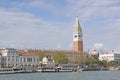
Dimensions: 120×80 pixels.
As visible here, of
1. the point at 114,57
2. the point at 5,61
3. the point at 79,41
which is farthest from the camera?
the point at 114,57

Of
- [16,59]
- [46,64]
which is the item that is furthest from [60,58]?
[16,59]

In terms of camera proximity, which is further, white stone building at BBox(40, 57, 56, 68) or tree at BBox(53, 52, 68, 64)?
tree at BBox(53, 52, 68, 64)

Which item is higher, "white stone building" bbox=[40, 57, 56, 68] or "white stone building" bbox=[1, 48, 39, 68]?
"white stone building" bbox=[1, 48, 39, 68]

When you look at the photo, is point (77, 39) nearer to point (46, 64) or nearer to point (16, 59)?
point (46, 64)

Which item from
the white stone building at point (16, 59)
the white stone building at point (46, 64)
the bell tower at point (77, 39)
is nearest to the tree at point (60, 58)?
the white stone building at point (46, 64)

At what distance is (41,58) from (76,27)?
104 ft

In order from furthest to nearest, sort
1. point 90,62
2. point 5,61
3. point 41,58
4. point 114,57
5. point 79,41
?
point 114,57 → point 79,41 → point 90,62 → point 41,58 → point 5,61

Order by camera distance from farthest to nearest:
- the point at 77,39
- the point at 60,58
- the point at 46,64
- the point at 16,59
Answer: the point at 77,39, the point at 60,58, the point at 46,64, the point at 16,59

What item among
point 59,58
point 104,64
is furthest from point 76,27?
point 59,58

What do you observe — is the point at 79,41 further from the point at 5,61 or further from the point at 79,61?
the point at 5,61

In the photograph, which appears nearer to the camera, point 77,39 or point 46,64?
point 46,64

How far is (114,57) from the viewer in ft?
526

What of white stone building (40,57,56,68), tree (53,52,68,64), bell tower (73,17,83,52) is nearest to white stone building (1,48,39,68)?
white stone building (40,57,56,68)

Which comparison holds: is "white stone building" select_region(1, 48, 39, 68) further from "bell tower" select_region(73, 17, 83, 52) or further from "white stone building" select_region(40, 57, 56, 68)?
"bell tower" select_region(73, 17, 83, 52)
